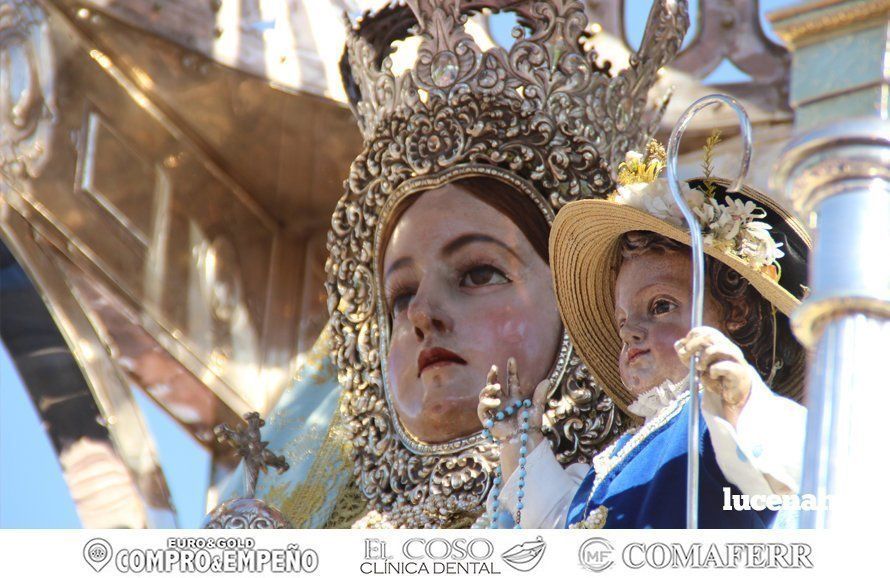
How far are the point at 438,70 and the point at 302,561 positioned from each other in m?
2.20

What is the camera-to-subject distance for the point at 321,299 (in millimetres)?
6555

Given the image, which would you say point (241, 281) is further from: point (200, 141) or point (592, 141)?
point (592, 141)

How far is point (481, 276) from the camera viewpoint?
4637 mm

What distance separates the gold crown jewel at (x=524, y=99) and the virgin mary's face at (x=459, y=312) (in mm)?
139

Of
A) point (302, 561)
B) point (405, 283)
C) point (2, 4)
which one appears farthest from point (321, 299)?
point (302, 561)

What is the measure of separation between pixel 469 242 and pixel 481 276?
0.09 meters

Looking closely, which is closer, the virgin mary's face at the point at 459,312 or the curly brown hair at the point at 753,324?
the curly brown hair at the point at 753,324

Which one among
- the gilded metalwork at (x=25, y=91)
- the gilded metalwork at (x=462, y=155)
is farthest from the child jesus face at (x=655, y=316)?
the gilded metalwork at (x=25, y=91)

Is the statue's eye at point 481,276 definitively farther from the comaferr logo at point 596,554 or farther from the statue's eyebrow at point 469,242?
the comaferr logo at point 596,554

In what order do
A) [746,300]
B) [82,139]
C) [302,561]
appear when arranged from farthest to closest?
[82,139]
[746,300]
[302,561]

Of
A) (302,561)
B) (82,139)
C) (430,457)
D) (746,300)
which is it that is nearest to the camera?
(302,561)

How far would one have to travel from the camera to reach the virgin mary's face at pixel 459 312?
14.8 feet

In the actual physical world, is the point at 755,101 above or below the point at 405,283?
above

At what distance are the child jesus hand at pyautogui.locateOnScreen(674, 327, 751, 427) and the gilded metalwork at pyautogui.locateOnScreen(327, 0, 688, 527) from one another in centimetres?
152
